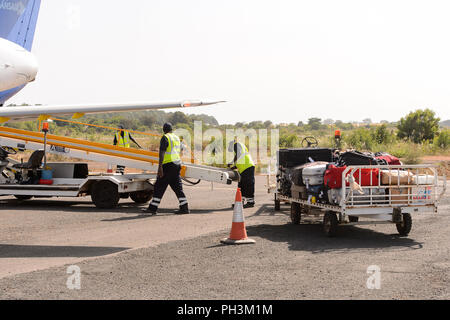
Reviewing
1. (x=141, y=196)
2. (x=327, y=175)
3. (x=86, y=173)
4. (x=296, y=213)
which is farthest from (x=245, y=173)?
(x=327, y=175)

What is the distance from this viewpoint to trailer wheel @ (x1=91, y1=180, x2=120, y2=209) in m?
14.5

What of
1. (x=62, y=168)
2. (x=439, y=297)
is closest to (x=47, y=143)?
(x=62, y=168)

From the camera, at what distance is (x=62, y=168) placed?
15484 mm

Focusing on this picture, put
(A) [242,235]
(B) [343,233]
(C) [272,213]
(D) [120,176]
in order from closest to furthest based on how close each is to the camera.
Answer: (A) [242,235] < (B) [343,233] < (C) [272,213] < (D) [120,176]

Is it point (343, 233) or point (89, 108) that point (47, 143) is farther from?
point (343, 233)

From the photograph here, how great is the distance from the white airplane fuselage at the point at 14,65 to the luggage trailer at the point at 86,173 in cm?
435

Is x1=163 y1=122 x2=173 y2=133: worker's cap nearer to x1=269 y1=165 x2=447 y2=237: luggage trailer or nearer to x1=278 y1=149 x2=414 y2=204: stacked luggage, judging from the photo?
x1=278 y1=149 x2=414 y2=204: stacked luggage

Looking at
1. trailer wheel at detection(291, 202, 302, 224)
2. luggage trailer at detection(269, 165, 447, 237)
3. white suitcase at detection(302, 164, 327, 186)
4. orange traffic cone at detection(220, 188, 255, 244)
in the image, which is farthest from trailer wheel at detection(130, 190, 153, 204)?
orange traffic cone at detection(220, 188, 255, 244)

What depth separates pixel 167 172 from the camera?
13.5 meters

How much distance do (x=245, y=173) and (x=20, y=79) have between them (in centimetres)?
655

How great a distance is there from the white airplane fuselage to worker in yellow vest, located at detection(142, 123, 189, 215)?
12.1ft

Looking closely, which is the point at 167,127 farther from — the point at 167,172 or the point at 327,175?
the point at 327,175

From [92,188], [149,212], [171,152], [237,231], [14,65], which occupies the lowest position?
[149,212]
